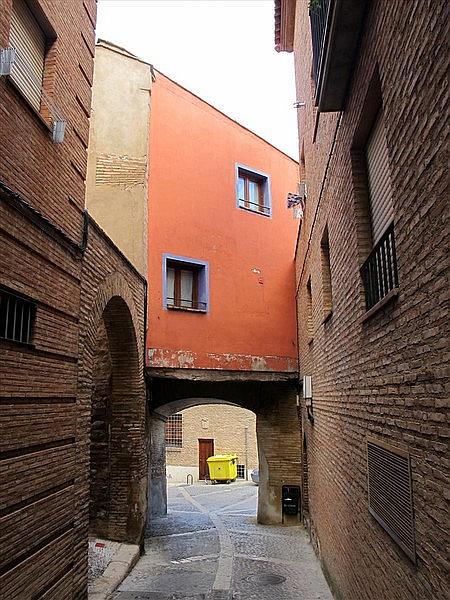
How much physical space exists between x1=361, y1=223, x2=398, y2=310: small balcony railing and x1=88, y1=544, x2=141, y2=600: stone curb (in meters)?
5.52

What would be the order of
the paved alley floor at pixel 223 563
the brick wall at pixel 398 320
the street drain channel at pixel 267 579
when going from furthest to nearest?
the street drain channel at pixel 267 579
the paved alley floor at pixel 223 563
the brick wall at pixel 398 320

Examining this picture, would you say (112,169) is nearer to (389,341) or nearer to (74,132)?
(74,132)

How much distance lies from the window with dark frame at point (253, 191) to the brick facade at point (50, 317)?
608 cm

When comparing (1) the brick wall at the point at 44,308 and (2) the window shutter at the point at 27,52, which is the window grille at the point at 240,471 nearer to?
(1) the brick wall at the point at 44,308

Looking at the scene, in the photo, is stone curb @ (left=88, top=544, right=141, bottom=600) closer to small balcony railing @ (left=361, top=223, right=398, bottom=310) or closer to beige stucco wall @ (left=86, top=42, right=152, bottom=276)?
beige stucco wall @ (left=86, top=42, right=152, bottom=276)

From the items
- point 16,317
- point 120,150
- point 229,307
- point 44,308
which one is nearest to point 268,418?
point 229,307

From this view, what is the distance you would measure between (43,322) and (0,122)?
1878 mm

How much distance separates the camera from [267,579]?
27.6ft

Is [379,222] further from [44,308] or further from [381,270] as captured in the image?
[44,308]

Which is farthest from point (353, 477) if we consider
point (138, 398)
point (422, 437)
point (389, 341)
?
point (138, 398)

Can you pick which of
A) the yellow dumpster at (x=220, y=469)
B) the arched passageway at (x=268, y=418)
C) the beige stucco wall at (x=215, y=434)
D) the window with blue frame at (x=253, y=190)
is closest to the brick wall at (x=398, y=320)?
the arched passageway at (x=268, y=418)

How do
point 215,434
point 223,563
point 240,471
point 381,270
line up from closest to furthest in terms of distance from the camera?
point 381,270
point 223,563
point 240,471
point 215,434

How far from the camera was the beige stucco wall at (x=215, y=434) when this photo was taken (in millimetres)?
25406

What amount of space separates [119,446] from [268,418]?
4539 mm
